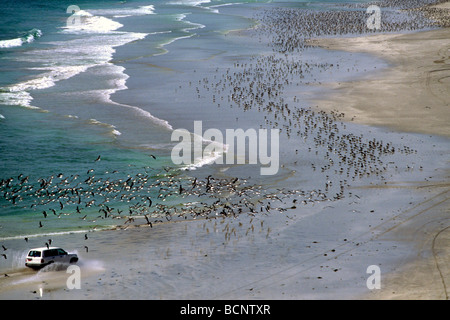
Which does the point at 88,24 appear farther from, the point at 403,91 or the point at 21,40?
the point at 403,91

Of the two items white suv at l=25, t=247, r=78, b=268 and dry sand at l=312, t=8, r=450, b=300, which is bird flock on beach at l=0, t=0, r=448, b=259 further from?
dry sand at l=312, t=8, r=450, b=300

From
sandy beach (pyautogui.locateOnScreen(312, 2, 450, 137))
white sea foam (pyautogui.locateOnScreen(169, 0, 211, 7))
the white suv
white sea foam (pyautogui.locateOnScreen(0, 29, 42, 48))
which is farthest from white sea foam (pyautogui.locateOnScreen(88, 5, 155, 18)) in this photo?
the white suv

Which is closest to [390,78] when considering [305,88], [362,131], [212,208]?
[305,88]

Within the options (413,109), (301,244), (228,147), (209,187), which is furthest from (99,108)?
(301,244)

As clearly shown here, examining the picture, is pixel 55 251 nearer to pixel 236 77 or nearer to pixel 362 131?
pixel 362 131

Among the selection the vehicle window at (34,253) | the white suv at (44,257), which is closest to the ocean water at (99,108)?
the vehicle window at (34,253)

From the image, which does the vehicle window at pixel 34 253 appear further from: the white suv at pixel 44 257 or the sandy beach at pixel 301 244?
the sandy beach at pixel 301 244
